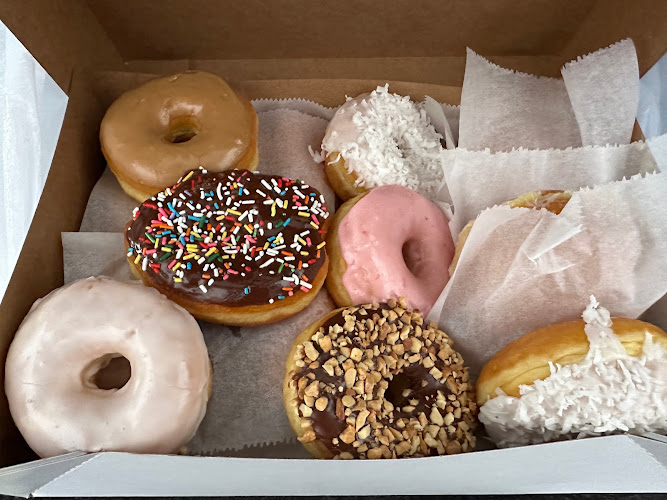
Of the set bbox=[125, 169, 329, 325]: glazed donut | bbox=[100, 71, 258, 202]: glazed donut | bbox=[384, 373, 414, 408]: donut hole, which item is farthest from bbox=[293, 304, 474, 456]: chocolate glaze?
bbox=[100, 71, 258, 202]: glazed donut

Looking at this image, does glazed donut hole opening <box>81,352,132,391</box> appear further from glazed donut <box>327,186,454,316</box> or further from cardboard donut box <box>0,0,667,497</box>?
glazed donut <box>327,186,454,316</box>

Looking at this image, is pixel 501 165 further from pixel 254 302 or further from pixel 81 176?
pixel 81 176

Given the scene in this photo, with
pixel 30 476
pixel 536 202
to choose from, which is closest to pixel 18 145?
pixel 30 476

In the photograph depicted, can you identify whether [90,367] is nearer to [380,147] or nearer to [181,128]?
[181,128]

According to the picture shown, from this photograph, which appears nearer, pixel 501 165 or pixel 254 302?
pixel 254 302

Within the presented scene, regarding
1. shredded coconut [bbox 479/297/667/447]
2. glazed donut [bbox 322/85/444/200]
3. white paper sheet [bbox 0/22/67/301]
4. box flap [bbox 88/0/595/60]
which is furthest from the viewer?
box flap [bbox 88/0/595/60]

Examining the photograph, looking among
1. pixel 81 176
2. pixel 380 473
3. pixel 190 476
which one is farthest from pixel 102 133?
pixel 380 473
